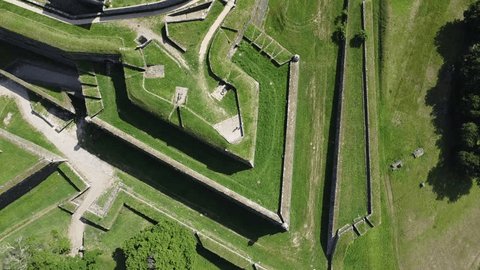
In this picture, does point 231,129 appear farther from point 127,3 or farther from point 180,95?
point 127,3

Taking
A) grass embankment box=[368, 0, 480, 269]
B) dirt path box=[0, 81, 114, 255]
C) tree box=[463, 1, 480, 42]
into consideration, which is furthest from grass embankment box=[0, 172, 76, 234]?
tree box=[463, 1, 480, 42]

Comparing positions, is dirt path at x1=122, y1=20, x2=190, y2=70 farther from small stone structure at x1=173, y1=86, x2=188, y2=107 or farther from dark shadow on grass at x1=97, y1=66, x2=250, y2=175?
dark shadow on grass at x1=97, y1=66, x2=250, y2=175

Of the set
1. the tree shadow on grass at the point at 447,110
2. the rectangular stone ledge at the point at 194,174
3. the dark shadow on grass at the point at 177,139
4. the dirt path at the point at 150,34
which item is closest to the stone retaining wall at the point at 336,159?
the rectangular stone ledge at the point at 194,174

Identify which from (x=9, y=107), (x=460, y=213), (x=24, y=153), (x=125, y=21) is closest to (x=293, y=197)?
(x=460, y=213)

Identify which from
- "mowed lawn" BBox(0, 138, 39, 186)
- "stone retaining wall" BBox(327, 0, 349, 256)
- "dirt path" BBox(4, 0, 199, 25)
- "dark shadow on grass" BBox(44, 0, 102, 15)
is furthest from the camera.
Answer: "stone retaining wall" BBox(327, 0, 349, 256)

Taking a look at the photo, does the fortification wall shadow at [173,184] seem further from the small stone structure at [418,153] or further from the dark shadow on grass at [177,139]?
the small stone structure at [418,153]

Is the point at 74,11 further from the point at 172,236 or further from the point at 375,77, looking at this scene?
the point at 375,77
